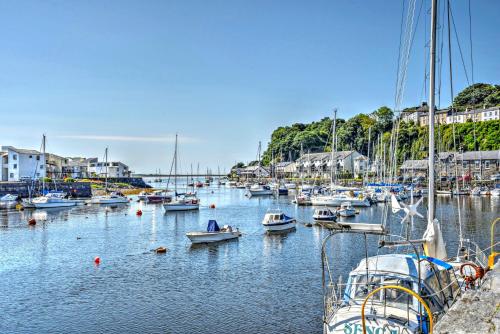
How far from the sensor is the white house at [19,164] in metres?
133

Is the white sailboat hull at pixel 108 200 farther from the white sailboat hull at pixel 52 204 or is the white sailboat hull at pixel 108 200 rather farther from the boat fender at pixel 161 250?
the boat fender at pixel 161 250

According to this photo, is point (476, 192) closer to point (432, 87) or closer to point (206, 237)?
point (206, 237)

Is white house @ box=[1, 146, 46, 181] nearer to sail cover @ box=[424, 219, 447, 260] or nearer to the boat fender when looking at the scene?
the boat fender

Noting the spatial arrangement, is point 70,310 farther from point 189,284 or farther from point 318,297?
point 318,297

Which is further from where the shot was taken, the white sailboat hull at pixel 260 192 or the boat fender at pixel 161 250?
the white sailboat hull at pixel 260 192

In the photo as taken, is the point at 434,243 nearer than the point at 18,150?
Yes

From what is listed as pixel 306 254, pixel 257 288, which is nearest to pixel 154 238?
pixel 306 254

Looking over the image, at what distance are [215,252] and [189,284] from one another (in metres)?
12.1

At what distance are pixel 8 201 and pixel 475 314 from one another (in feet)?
361

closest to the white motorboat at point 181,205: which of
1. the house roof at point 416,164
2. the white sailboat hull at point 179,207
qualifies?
the white sailboat hull at point 179,207

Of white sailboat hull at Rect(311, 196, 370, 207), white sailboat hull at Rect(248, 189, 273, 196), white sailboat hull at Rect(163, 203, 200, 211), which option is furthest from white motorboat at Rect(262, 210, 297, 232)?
white sailboat hull at Rect(248, 189, 273, 196)

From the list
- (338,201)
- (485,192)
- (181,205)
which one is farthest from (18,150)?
(485,192)

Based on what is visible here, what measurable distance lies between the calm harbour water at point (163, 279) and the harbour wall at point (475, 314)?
17.2 meters

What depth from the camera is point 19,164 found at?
133250 millimetres
